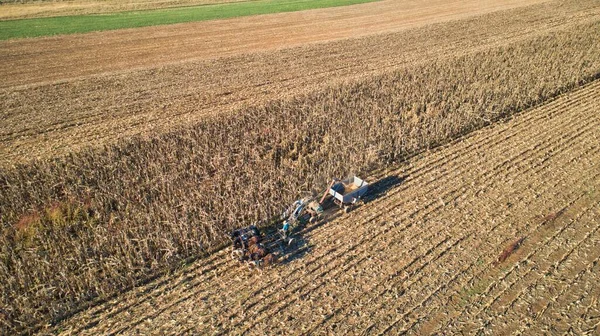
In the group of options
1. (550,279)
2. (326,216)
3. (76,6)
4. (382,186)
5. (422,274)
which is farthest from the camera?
(76,6)

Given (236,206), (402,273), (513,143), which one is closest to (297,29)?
(513,143)

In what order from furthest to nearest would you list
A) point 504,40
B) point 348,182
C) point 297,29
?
point 297,29
point 504,40
point 348,182

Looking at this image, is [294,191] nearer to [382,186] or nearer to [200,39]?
[382,186]

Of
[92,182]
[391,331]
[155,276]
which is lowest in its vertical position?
[391,331]

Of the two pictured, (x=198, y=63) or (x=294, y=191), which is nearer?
(x=294, y=191)

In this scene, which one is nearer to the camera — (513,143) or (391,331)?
(391,331)

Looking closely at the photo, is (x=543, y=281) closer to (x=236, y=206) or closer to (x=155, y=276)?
(x=236, y=206)

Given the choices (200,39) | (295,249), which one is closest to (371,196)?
(295,249)

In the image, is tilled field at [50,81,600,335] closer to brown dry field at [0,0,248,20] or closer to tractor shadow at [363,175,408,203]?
tractor shadow at [363,175,408,203]
